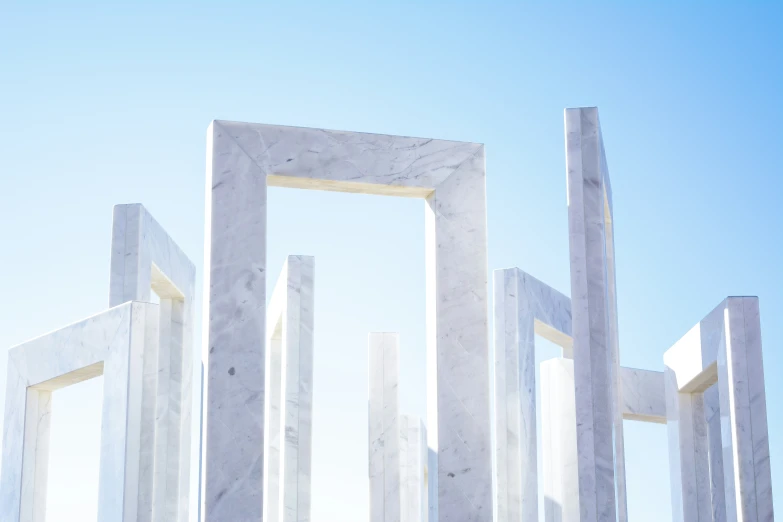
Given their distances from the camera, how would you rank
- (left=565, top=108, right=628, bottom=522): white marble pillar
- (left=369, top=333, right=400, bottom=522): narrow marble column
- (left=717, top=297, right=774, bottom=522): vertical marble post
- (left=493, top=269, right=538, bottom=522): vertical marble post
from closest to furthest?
1. (left=565, top=108, right=628, bottom=522): white marble pillar
2. (left=717, top=297, right=774, bottom=522): vertical marble post
3. (left=493, top=269, right=538, bottom=522): vertical marble post
4. (left=369, top=333, right=400, bottom=522): narrow marble column

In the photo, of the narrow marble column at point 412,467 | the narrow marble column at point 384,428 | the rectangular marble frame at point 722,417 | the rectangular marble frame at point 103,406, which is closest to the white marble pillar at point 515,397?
the rectangular marble frame at point 722,417

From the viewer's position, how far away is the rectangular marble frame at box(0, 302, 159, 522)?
40.4 feet

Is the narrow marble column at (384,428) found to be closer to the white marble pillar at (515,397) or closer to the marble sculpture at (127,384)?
the marble sculpture at (127,384)

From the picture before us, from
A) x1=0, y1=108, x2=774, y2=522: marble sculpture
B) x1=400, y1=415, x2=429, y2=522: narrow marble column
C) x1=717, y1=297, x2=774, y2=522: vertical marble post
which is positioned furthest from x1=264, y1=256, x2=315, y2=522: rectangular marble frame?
x1=717, y1=297, x2=774, y2=522: vertical marble post

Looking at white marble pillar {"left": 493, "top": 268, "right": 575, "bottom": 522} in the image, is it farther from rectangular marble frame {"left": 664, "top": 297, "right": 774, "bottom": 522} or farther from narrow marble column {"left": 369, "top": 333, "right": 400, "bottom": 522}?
narrow marble column {"left": 369, "top": 333, "right": 400, "bottom": 522}

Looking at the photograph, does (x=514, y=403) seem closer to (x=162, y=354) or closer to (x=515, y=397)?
(x=515, y=397)

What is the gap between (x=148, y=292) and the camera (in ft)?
46.9

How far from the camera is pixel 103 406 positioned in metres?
12.8

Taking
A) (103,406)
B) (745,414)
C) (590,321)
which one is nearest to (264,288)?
(590,321)

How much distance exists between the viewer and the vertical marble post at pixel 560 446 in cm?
1533

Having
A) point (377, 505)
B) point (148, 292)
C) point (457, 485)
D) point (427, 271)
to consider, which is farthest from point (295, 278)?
point (457, 485)

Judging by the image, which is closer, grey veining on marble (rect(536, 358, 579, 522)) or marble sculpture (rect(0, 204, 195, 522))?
marble sculpture (rect(0, 204, 195, 522))

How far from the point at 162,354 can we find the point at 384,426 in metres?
4.04

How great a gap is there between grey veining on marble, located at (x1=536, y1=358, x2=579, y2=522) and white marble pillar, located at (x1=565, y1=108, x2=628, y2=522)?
13.3ft
